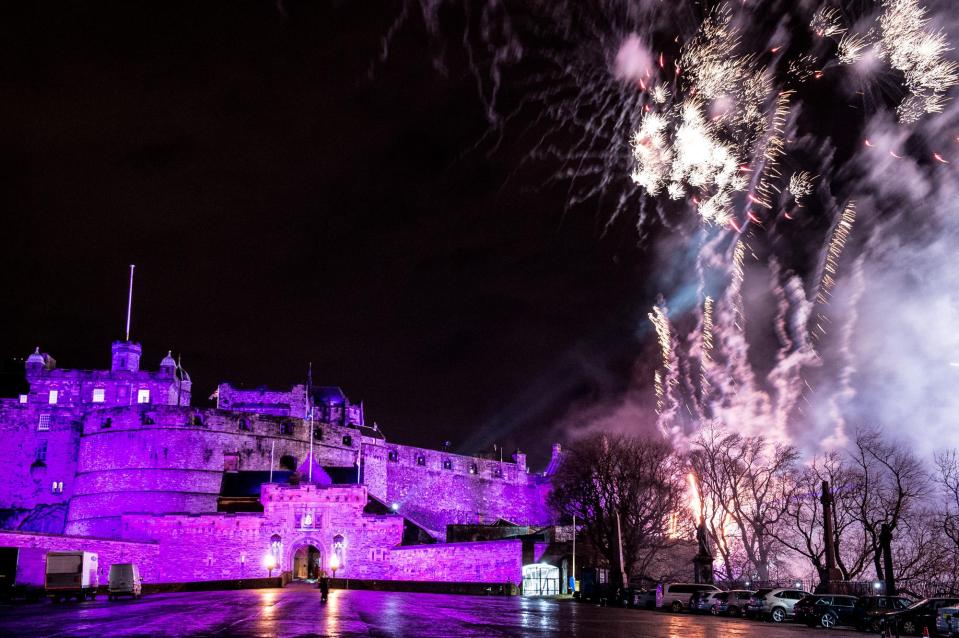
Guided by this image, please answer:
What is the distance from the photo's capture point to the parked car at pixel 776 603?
28.3 meters

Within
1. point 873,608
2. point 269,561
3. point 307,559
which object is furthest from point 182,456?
point 873,608

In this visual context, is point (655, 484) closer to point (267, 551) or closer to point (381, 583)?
point (381, 583)

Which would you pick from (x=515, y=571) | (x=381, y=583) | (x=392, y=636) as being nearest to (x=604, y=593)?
(x=515, y=571)

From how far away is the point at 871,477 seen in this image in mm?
45156

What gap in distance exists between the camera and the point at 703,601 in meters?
32.5

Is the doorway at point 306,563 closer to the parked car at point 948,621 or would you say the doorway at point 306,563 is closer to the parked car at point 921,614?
the parked car at point 921,614

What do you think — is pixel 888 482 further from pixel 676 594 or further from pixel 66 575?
pixel 66 575

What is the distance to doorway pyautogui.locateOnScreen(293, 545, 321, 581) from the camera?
51594mm

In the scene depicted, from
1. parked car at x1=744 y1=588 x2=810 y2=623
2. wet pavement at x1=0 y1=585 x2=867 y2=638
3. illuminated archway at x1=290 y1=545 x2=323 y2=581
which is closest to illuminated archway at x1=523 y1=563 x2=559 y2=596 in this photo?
illuminated archway at x1=290 y1=545 x2=323 y2=581

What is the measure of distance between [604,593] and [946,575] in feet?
66.8

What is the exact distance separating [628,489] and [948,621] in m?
28.6

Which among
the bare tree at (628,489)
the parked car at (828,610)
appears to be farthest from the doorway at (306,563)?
the parked car at (828,610)

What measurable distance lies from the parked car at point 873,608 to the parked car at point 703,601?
282 inches

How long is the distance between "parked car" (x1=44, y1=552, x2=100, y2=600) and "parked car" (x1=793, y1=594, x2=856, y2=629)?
26.0 m
